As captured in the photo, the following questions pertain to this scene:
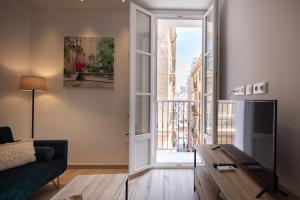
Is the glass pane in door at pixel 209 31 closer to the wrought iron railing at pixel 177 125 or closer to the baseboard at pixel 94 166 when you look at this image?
the wrought iron railing at pixel 177 125

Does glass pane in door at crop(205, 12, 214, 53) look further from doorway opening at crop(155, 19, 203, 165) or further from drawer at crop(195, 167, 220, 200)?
drawer at crop(195, 167, 220, 200)

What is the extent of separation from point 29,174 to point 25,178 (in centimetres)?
9

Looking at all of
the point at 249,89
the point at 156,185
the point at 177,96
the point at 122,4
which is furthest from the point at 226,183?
the point at 177,96

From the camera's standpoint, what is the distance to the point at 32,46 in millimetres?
3969

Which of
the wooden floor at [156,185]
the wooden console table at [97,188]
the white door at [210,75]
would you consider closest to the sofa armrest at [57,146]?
the wooden floor at [156,185]

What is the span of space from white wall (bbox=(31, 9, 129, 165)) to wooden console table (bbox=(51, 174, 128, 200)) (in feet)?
5.22

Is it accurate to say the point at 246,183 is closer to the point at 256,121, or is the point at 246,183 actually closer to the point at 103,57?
the point at 256,121

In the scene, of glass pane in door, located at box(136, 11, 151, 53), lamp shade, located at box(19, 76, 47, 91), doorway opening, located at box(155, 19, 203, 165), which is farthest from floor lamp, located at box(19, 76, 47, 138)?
doorway opening, located at box(155, 19, 203, 165)

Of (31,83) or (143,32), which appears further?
(143,32)

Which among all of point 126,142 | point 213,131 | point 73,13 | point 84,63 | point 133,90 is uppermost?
point 73,13

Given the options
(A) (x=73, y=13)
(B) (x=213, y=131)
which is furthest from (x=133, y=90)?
(A) (x=73, y=13)

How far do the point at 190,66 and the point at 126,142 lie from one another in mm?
2109

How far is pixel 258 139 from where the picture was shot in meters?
1.55

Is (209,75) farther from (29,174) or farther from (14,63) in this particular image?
(14,63)
